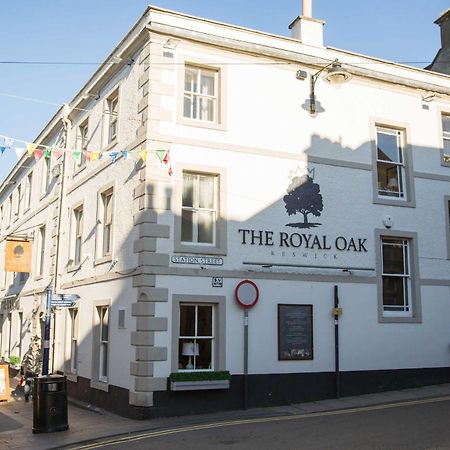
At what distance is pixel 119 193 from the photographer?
15820 millimetres

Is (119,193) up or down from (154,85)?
down

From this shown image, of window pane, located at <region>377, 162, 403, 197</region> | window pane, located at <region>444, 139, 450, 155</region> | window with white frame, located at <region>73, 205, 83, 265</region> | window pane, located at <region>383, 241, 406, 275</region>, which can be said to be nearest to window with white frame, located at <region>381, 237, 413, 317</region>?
window pane, located at <region>383, 241, 406, 275</region>

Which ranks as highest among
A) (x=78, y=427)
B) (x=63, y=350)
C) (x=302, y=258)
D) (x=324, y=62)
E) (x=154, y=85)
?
(x=324, y=62)

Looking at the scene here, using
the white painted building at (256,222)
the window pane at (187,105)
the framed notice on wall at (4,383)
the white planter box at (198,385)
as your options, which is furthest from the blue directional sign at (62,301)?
the window pane at (187,105)

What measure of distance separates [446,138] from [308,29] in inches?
214

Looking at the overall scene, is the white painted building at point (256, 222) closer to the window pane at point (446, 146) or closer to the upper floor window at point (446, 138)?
the upper floor window at point (446, 138)

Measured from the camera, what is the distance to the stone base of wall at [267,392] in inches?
531

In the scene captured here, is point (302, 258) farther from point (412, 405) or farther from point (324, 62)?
point (324, 62)

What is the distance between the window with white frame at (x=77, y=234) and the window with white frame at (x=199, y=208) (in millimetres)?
5282

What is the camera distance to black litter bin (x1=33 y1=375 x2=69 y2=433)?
11930mm

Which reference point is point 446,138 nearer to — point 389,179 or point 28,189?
point 389,179

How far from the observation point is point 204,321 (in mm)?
14383

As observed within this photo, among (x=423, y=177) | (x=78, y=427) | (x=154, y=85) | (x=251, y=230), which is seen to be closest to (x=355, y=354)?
(x=251, y=230)

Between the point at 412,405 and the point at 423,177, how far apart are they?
690 cm
